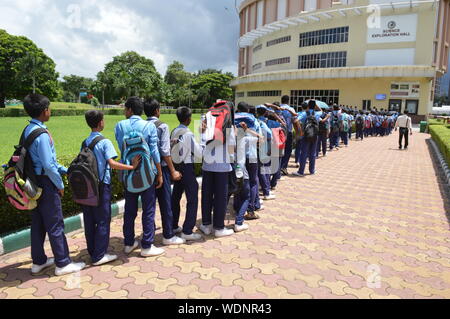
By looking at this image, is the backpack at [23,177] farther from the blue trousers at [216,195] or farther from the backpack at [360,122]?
the backpack at [360,122]

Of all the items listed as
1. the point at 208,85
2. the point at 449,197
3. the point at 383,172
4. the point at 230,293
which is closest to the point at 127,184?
the point at 230,293

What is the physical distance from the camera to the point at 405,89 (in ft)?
115

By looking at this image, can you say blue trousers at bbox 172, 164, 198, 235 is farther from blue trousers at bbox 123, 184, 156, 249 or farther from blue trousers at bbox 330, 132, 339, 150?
blue trousers at bbox 330, 132, 339, 150

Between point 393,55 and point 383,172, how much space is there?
104ft

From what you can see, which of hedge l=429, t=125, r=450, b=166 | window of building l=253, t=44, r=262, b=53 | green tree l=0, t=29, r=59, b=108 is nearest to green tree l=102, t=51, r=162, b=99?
green tree l=0, t=29, r=59, b=108

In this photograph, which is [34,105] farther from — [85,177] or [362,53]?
[362,53]

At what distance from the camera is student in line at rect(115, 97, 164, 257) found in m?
3.53

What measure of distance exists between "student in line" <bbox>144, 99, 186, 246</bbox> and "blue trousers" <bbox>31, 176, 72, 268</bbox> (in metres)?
1.12

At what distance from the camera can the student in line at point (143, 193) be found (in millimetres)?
3525

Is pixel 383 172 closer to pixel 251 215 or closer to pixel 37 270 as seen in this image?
pixel 251 215

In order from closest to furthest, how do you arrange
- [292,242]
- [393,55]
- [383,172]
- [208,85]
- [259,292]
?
[259,292]
[292,242]
[383,172]
[393,55]
[208,85]

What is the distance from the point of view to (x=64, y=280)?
319 centimetres

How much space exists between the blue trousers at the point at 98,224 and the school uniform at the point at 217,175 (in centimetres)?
129

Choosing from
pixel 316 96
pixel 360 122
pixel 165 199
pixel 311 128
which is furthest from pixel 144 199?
pixel 316 96
